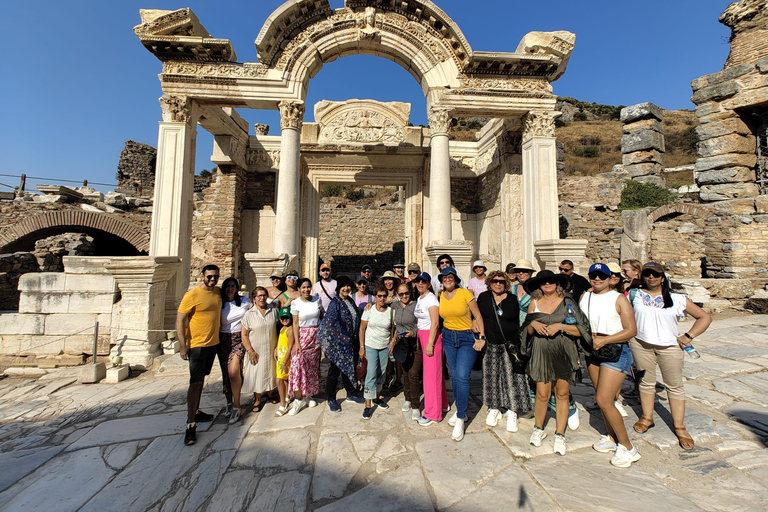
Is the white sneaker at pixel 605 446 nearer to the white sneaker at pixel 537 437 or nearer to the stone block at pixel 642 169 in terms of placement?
the white sneaker at pixel 537 437

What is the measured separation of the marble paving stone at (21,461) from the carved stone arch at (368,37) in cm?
774

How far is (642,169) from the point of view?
16.2 metres

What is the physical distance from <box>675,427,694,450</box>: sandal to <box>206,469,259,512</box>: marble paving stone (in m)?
3.80

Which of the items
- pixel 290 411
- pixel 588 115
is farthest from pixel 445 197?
pixel 588 115

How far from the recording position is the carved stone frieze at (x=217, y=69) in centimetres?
745

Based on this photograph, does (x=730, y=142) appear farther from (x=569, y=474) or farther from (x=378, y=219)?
(x=569, y=474)

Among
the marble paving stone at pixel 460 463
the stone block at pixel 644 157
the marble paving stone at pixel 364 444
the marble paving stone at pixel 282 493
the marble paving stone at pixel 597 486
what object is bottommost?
the marble paving stone at pixel 282 493

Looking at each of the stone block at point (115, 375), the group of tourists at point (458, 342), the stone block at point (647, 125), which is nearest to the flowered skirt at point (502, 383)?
the group of tourists at point (458, 342)

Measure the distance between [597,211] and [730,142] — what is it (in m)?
4.71

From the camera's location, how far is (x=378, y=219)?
59.3 ft

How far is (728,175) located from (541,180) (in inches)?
382

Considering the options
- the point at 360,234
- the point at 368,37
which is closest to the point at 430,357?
the point at 368,37

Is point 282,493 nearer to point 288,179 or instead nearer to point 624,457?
point 624,457

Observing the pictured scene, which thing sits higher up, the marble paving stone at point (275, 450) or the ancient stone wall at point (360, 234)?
the ancient stone wall at point (360, 234)
